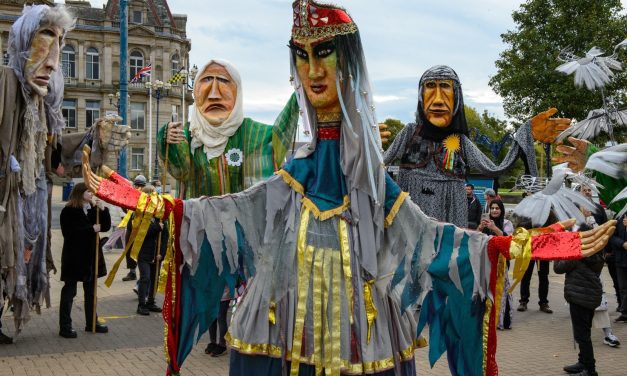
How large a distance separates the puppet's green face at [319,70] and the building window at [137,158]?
166 feet

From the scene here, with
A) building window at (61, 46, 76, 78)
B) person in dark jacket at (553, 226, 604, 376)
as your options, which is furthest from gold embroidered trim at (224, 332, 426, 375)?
building window at (61, 46, 76, 78)

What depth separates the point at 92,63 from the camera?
2036 inches

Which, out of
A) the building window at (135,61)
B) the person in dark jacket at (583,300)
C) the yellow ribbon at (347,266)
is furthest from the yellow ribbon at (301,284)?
the building window at (135,61)

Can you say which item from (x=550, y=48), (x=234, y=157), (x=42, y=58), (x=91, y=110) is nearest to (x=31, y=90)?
(x=42, y=58)

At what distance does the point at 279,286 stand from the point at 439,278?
0.79 meters

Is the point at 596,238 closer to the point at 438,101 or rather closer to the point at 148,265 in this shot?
the point at 438,101

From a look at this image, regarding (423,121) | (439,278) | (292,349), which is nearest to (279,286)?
(292,349)

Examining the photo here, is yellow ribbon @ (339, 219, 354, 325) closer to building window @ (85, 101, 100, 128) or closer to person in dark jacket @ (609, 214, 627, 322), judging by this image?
person in dark jacket @ (609, 214, 627, 322)

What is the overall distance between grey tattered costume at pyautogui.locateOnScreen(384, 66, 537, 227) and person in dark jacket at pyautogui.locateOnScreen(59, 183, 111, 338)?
10.6ft

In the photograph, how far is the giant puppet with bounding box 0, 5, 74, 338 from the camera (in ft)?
18.1

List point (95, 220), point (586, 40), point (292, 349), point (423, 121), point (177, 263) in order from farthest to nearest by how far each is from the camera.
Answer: point (586, 40), point (95, 220), point (423, 121), point (177, 263), point (292, 349)

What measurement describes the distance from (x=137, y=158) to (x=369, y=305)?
172 feet

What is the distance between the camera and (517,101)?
18031 millimetres

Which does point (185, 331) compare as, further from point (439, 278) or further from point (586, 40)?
point (586, 40)
